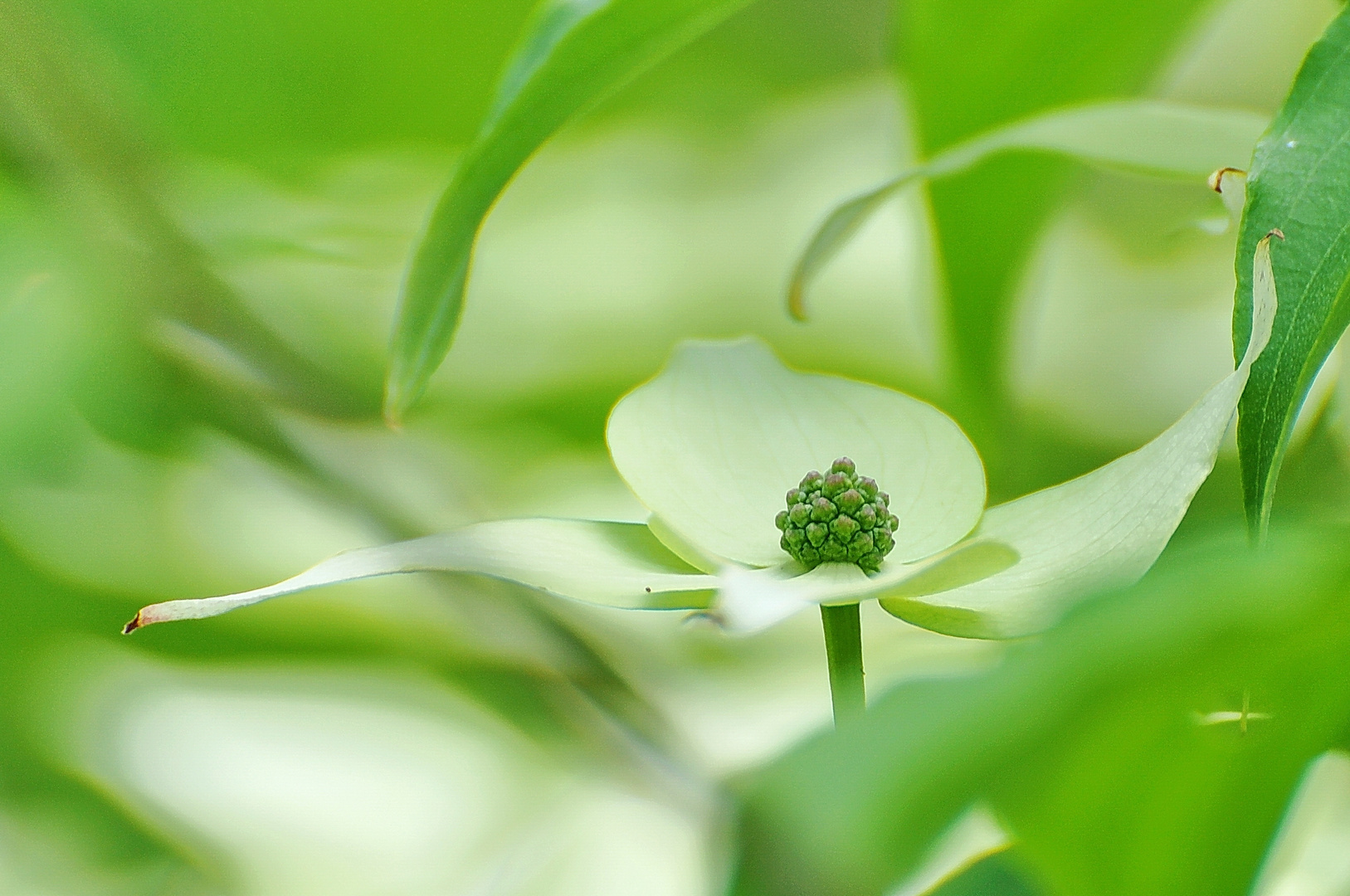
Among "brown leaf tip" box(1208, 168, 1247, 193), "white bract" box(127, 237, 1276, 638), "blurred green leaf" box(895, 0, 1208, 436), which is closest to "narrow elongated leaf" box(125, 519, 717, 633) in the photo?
"white bract" box(127, 237, 1276, 638)

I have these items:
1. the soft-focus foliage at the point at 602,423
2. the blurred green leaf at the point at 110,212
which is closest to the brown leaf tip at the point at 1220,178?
the soft-focus foliage at the point at 602,423

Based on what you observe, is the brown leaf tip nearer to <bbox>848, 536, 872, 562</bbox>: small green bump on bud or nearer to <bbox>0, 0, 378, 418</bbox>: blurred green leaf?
<bbox>848, 536, 872, 562</bbox>: small green bump on bud

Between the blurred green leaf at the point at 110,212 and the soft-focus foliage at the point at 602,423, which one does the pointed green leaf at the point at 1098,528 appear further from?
the blurred green leaf at the point at 110,212

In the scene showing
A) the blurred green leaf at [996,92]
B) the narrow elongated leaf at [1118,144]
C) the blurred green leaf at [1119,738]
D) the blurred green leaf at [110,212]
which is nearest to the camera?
the blurred green leaf at [1119,738]

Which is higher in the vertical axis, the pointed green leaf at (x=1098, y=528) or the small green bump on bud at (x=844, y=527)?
the small green bump on bud at (x=844, y=527)

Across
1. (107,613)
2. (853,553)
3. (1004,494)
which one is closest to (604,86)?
(853,553)

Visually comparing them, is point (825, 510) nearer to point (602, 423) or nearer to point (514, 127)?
point (514, 127)

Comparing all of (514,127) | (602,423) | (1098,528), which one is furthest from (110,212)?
(1098,528)
